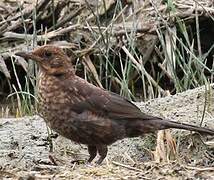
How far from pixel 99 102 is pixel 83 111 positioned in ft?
0.50

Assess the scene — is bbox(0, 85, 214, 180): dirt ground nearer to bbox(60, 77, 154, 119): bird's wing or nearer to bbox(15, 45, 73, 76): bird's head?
bbox(60, 77, 154, 119): bird's wing

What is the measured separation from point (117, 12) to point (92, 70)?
1057mm

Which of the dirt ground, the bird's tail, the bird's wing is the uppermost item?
the bird's wing

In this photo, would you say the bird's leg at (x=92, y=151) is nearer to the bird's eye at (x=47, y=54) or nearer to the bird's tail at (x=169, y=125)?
the bird's tail at (x=169, y=125)

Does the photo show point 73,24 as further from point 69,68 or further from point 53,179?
point 53,179

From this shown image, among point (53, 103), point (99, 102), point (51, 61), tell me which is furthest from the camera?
point (51, 61)

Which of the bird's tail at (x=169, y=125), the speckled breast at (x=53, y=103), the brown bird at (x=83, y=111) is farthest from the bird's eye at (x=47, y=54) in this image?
the bird's tail at (x=169, y=125)

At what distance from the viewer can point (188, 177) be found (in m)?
4.27

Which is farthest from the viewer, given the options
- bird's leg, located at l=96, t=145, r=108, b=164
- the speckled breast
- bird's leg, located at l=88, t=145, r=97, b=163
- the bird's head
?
the bird's head

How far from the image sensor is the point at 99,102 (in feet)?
17.6

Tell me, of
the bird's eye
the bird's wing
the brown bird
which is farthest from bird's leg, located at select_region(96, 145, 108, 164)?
the bird's eye

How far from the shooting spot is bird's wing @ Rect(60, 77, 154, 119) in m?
5.33

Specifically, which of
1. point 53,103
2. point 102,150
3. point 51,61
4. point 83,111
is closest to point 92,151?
point 102,150

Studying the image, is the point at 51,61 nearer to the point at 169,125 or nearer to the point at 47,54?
the point at 47,54
